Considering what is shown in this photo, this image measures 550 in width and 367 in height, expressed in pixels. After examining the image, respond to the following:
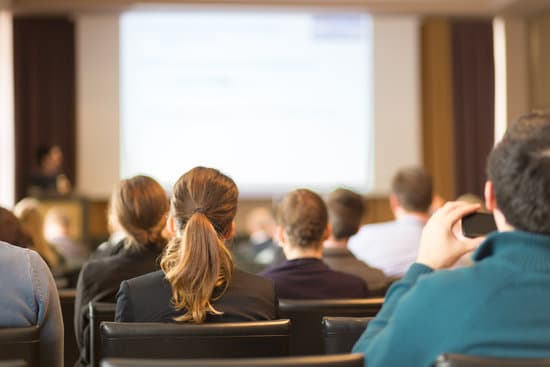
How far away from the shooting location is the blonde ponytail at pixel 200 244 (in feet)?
6.54

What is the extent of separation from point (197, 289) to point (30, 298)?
435 mm

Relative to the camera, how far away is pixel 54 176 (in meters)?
8.94

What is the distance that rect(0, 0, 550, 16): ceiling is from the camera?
25.3 ft

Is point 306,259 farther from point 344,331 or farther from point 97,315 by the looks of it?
point 344,331

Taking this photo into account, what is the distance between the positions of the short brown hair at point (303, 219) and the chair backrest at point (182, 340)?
1.20 m

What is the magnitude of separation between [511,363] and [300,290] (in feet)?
5.22

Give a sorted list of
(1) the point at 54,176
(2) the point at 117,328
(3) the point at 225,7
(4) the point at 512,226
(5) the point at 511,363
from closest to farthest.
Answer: (5) the point at 511,363
(4) the point at 512,226
(2) the point at 117,328
(3) the point at 225,7
(1) the point at 54,176

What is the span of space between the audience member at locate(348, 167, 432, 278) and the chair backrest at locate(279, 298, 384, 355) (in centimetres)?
153

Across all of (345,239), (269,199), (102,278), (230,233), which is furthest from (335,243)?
(269,199)

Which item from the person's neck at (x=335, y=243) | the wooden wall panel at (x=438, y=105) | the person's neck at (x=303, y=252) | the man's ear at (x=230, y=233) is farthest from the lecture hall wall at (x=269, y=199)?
the man's ear at (x=230, y=233)

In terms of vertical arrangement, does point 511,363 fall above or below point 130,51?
below

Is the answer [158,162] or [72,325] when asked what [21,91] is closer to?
[158,162]

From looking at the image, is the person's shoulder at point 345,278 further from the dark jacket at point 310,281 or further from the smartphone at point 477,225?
the smartphone at point 477,225

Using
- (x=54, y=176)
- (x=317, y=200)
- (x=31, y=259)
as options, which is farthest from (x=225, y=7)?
(x=31, y=259)
